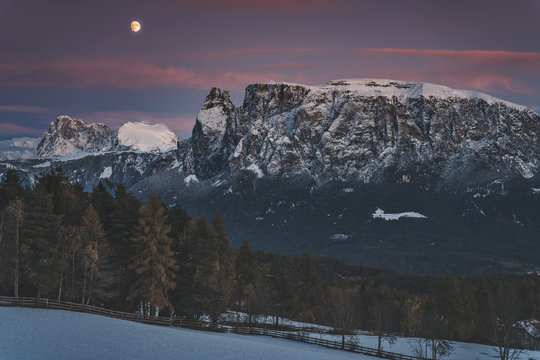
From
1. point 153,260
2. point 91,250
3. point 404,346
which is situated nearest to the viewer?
point 91,250

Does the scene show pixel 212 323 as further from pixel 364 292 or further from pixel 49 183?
pixel 364 292

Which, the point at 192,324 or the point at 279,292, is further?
the point at 279,292

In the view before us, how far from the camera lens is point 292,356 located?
68.9 m

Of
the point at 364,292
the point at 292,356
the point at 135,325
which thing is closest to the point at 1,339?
the point at 135,325

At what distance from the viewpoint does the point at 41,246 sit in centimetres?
7588

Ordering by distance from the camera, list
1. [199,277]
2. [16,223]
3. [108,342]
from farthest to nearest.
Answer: [199,277], [16,223], [108,342]

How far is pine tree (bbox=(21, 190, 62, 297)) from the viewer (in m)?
75.6

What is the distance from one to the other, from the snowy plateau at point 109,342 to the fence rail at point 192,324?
2.84m

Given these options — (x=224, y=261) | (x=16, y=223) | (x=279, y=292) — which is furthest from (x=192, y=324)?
(x=279, y=292)

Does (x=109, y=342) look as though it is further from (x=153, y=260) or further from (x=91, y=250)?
(x=91, y=250)

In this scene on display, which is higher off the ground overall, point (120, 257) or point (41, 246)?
point (41, 246)

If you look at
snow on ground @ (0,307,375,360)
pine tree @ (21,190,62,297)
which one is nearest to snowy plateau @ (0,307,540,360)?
snow on ground @ (0,307,375,360)

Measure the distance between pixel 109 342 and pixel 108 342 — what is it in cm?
12

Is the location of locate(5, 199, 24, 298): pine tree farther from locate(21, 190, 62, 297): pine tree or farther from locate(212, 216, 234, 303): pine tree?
locate(212, 216, 234, 303): pine tree
